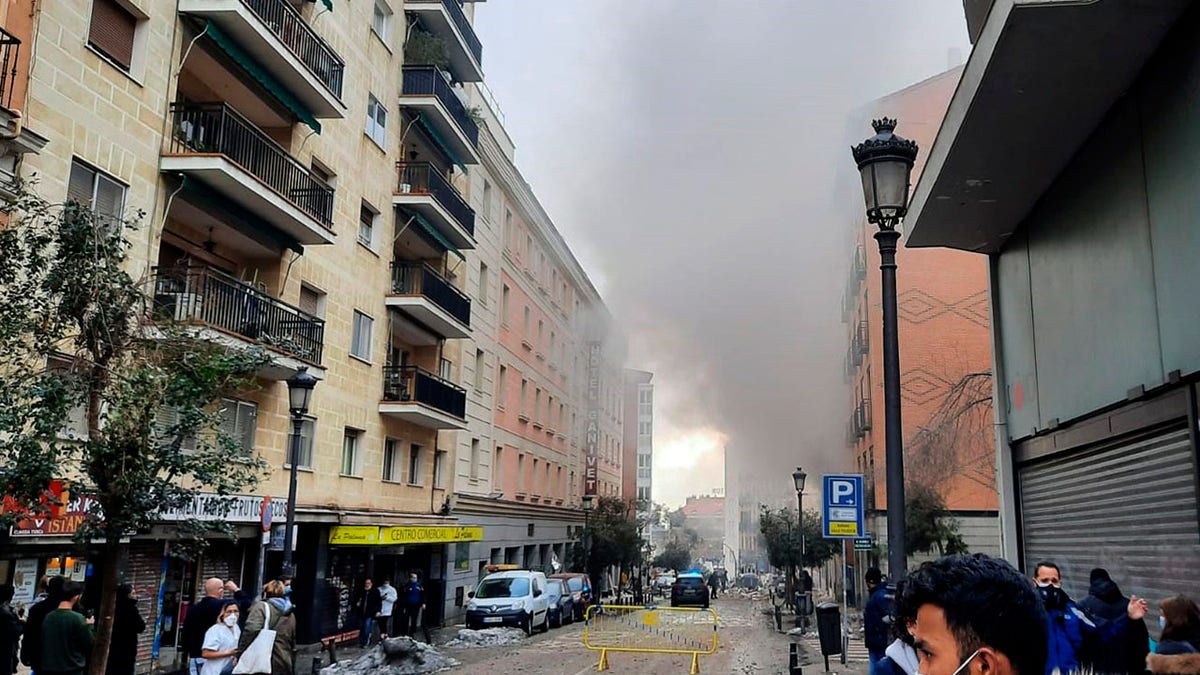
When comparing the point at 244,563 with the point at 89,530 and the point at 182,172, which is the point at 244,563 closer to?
the point at 182,172

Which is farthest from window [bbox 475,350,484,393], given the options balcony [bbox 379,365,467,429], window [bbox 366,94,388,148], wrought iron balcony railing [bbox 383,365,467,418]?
window [bbox 366,94,388,148]

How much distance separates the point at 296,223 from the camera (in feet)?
53.4

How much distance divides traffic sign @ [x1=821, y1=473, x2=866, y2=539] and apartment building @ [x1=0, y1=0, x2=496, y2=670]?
6.84m

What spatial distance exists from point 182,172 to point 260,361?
6.36 meters

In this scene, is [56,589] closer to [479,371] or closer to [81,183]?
[81,183]

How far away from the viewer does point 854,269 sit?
1446 inches

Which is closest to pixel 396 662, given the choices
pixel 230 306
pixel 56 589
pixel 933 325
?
pixel 230 306

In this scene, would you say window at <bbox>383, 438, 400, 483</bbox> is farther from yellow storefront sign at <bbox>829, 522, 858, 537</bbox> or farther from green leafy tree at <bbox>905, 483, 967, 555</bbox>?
green leafy tree at <bbox>905, 483, 967, 555</bbox>

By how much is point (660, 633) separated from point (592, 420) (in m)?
27.2

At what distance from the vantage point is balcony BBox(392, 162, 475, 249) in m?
22.2

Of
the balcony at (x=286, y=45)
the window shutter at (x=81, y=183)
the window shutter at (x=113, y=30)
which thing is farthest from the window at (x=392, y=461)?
the window shutter at (x=113, y=30)

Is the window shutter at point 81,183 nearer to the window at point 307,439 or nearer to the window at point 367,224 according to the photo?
the window at point 307,439

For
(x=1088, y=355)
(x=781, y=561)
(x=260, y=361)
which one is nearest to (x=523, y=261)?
(x=781, y=561)

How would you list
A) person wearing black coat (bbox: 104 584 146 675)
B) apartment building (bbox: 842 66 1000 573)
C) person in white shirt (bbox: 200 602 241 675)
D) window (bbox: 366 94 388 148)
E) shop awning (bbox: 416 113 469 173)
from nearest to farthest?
person in white shirt (bbox: 200 602 241 675), person wearing black coat (bbox: 104 584 146 675), window (bbox: 366 94 388 148), shop awning (bbox: 416 113 469 173), apartment building (bbox: 842 66 1000 573)
